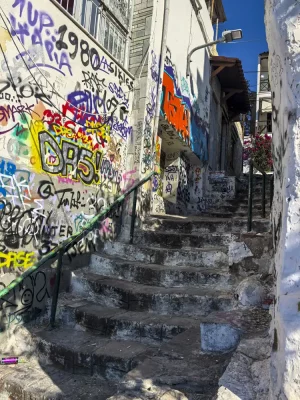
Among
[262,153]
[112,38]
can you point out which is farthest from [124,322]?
[262,153]

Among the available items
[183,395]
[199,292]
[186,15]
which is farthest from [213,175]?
[183,395]

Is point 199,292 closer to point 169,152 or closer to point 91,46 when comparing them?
point 91,46

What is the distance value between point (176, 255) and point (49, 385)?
2.27m

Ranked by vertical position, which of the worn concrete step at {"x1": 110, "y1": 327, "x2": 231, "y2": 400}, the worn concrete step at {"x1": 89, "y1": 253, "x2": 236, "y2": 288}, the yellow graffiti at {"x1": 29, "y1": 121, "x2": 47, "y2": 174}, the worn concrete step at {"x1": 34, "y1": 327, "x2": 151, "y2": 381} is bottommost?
the worn concrete step at {"x1": 34, "y1": 327, "x2": 151, "y2": 381}

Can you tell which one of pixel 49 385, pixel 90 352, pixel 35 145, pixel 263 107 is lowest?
pixel 49 385

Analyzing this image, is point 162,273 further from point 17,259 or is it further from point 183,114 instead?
point 183,114

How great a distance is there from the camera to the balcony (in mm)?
5461

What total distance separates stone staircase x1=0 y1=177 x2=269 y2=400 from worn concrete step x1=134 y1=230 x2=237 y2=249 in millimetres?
15

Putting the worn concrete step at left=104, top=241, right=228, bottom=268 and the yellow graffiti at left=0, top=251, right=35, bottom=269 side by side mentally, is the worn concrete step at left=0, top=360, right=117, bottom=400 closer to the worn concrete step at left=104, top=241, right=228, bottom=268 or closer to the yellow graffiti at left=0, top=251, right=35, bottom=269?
the yellow graffiti at left=0, top=251, right=35, bottom=269

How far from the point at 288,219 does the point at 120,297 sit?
287 centimetres

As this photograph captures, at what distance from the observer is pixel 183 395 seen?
2148 millimetres

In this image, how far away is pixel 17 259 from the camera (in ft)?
13.3

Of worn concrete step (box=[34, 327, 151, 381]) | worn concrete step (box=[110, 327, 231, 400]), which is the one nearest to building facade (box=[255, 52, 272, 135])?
worn concrete step (box=[34, 327, 151, 381])

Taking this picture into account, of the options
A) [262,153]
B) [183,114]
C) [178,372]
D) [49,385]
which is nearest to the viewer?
[178,372]
